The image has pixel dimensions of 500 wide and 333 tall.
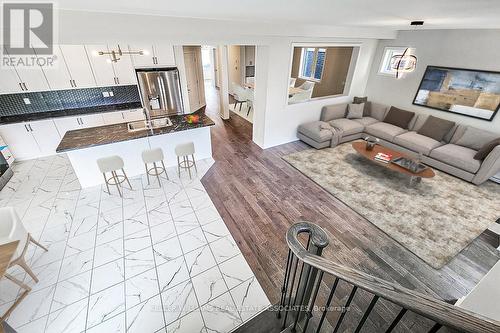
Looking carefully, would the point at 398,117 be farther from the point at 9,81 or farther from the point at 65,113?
the point at 9,81

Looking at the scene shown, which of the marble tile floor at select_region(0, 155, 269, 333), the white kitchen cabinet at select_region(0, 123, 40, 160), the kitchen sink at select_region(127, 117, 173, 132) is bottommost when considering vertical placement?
the marble tile floor at select_region(0, 155, 269, 333)

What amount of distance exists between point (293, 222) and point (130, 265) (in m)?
2.34

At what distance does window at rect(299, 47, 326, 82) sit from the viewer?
7.70 meters

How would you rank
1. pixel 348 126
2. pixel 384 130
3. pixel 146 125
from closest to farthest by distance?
pixel 146 125 → pixel 384 130 → pixel 348 126

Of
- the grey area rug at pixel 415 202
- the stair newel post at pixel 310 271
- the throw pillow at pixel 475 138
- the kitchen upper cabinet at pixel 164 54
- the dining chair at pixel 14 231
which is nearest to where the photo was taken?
the stair newel post at pixel 310 271

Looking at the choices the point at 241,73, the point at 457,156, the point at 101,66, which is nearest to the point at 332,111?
the point at 457,156

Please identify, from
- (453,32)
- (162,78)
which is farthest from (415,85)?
(162,78)

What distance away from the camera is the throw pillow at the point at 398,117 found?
5.46m

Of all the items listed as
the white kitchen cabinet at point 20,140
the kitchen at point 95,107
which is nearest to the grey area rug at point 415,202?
the kitchen at point 95,107

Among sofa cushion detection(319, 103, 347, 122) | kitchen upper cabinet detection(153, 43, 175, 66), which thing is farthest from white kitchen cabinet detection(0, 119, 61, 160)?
sofa cushion detection(319, 103, 347, 122)

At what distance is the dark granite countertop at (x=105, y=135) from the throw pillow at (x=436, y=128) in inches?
203

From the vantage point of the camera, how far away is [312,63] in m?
8.20

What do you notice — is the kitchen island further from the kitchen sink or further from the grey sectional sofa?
the grey sectional sofa

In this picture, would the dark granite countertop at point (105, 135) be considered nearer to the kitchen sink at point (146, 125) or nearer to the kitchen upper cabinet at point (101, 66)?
the kitchen sink at point (146, 125)
